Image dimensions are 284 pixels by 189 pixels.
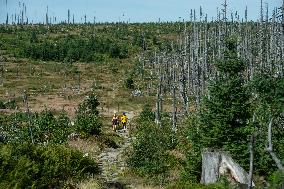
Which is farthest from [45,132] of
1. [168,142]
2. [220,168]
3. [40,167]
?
[220,168]

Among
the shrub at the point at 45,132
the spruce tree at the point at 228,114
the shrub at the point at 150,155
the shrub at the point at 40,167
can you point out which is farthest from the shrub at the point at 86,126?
the spruce tree at the point at 228,114

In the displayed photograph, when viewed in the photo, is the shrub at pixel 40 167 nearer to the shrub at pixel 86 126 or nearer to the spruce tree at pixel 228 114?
the spruce tree at pixel 228 114

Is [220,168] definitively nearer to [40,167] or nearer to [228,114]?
[228,114]

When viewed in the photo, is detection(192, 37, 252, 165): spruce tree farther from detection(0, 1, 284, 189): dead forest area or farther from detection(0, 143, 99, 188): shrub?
detection(0, 143, 99, 188): shrub

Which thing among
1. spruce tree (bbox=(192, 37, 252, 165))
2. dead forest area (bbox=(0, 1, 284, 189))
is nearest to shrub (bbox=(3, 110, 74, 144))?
dead forest area (bbox=(0, 1, 284, 189))

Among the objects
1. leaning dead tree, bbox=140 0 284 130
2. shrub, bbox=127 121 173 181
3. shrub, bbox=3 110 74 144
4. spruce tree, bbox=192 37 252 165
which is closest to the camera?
spruce tree, bbox=192 37 252 165

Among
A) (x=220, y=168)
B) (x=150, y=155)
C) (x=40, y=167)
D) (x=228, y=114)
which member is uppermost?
(x=228, y=114)

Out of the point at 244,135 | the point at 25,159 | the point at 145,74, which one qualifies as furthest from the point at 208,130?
the point at 145,74

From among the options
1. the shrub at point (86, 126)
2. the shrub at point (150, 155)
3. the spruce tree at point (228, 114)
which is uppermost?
the spruce tree at point (228, 114)

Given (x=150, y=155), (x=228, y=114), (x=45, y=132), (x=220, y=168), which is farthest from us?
(x=45, y=132)

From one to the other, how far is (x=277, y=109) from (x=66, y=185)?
7046 millimetres

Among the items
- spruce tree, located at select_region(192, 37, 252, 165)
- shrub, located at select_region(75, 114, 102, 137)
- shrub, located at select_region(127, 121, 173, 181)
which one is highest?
spruce tree, located at select_region(192, 37, 252, 165)

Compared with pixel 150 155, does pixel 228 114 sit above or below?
above

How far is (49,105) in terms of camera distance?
57031 millimetres
